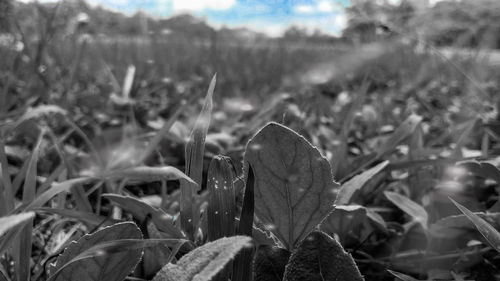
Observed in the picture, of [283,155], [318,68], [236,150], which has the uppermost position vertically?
[283,155]

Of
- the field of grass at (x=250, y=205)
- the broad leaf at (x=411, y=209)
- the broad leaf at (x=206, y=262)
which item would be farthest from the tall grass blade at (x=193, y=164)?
the broad leaf at (x=411, y=209)

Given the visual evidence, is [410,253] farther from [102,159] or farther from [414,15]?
[414,15]

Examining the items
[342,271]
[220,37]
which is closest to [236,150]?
[342,271]

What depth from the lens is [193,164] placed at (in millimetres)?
487

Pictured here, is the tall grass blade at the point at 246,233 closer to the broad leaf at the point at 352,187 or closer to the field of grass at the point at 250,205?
the field of grass at the point at 250,205

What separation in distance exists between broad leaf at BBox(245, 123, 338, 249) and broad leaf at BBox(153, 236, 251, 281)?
0.13m

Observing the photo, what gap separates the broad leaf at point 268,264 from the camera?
0.46 m

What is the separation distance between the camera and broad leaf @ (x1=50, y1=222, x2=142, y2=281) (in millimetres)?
431

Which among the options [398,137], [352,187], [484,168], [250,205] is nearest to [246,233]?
[250,205]

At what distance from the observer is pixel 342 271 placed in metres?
0.42

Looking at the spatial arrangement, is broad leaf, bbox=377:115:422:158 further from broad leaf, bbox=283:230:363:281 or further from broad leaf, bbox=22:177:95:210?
broad leaf, bbox=22:177:95:210

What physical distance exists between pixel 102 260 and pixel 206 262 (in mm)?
137

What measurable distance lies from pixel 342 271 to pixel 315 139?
1.96 ft

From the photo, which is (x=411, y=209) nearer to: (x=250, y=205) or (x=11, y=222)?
(x=250, y=205)
